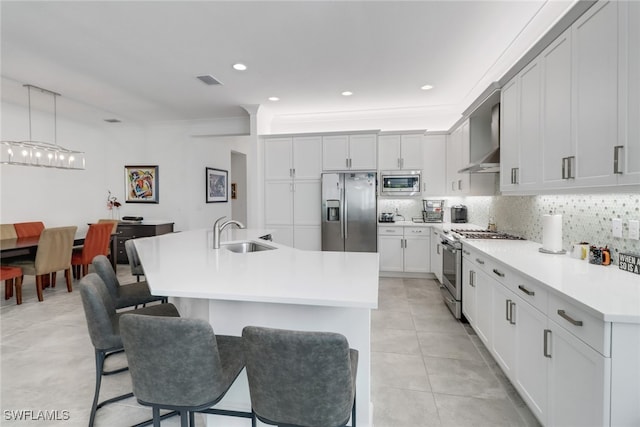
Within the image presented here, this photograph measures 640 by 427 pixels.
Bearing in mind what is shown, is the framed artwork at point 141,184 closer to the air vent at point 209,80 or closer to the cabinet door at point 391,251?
the air vent at point 209,80

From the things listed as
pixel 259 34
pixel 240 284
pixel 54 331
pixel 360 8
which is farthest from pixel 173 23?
pixel 54 331

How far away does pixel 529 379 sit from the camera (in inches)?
72.4

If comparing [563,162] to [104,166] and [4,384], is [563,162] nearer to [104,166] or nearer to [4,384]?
[4,384]


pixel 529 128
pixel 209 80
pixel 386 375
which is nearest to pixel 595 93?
pixel 529 128

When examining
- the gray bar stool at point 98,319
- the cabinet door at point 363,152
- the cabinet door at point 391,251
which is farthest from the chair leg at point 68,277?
the cabinet door at point 391,251

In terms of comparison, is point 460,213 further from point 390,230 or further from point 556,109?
point 556,109

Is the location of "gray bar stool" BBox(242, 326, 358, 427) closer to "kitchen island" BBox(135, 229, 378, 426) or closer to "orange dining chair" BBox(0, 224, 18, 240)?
"kitchen island" BBox(135, 229, 378, 426)

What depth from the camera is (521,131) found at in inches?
105

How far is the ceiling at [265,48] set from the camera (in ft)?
8.43

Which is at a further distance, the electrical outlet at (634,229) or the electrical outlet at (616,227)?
the electrical outlet at (616,227)

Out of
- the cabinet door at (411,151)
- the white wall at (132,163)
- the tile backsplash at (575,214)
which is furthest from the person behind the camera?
the white wall at (132,163)

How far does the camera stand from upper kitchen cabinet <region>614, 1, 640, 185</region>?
1478 millimetres

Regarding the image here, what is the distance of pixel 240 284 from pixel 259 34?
2456mm

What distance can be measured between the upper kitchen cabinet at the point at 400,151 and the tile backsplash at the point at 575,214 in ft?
4.60
